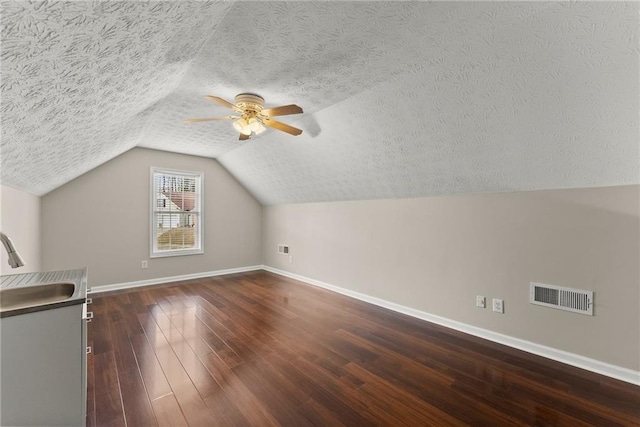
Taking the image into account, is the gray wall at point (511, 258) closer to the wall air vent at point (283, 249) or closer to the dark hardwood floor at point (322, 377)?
the dark hardwood floor at point (322, 377)

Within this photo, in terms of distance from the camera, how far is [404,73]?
2.03 meters

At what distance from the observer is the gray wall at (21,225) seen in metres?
2.36

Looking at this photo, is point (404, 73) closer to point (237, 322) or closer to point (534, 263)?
point (534, 263)

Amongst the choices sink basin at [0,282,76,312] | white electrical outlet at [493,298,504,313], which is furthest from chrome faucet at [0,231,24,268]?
white electrical outlet at [493,298,504,313]

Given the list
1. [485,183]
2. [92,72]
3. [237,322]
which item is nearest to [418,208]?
[485,183]

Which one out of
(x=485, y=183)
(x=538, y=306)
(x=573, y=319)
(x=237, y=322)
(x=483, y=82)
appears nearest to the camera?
(x=483, y=82)

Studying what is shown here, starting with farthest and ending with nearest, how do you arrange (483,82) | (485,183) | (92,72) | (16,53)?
(485,183)
(483,82)
(92,72)
(16,53)

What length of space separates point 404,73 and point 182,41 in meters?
1.47

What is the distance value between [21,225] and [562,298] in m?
5.12

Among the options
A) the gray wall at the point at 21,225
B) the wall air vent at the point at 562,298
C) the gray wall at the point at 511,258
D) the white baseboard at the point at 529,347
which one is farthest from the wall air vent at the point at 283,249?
the wall air vent at the point at 562,298

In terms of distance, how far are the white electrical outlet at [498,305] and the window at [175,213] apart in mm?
4648

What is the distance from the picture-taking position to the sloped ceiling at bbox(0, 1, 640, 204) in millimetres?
1198

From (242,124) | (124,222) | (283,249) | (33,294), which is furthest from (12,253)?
(283,249)

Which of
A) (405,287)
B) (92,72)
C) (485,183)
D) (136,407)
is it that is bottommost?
(136,407)
